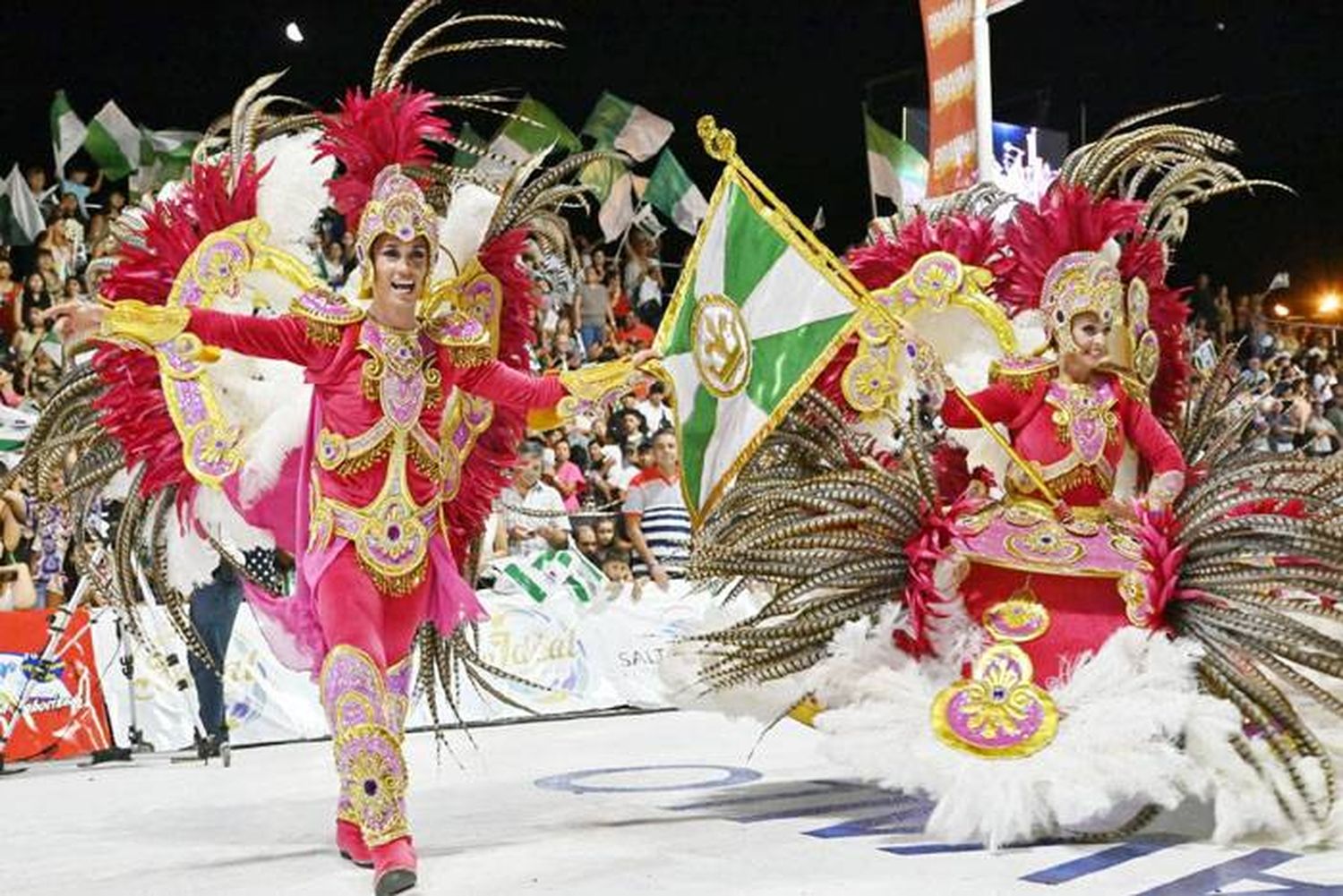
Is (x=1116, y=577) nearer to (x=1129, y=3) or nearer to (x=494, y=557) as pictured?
(x=494, y=557)

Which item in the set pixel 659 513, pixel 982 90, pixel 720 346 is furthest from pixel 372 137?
pixel 982 90

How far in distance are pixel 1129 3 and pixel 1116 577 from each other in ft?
36.4

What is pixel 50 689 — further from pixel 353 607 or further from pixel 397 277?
pixel 397 277

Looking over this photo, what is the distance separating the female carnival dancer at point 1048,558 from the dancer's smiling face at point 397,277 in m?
1.30

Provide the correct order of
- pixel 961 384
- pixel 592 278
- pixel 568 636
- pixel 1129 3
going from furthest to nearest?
pixel 1129 3 → pixel 592 278 → pixel 568 636 → pixel 961 384

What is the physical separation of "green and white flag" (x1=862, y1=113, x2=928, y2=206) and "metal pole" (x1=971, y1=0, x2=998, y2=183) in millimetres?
4336

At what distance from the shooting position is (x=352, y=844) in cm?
421

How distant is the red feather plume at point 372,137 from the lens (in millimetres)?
4430

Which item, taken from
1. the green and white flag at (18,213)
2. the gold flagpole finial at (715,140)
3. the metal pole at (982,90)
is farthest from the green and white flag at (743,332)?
the green and white flag at (18,213)

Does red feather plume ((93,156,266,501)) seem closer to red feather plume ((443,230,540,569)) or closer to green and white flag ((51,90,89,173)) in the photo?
red feather plume ((443,230,540,569))

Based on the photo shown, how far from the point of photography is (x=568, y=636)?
8.48m

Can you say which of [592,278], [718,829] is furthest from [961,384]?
[592,278]

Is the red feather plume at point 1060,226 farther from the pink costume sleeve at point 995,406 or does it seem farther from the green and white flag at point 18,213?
the green and white flag at point 18,213

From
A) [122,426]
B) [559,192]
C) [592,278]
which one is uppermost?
[592,278]
